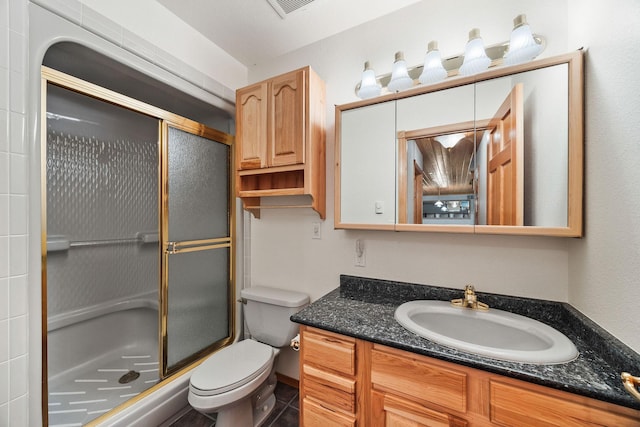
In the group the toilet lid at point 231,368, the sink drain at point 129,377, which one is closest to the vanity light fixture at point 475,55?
the toilet lid at point 231,368

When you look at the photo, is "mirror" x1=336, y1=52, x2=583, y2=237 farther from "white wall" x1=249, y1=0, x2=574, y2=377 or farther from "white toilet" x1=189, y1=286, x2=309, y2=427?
"white toilet" x1=189, y1=286, x2=309, y2=427

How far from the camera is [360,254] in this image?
5.07 ft

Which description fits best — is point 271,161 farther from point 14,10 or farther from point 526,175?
point 526,175

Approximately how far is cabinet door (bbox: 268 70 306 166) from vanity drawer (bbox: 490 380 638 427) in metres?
1.32

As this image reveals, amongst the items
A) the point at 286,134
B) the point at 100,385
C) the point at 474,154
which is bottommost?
the point at 100,385

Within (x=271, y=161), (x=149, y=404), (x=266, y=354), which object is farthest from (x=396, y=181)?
(x=149, y=404)

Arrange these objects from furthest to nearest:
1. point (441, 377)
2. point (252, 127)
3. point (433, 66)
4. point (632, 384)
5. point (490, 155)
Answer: point (252, 127)
point (433, 66)
point (490, 155)
point (441, 377)
point (632, 384)

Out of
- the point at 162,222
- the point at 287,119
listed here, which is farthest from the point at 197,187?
the point at 287,119

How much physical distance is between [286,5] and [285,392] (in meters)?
2.47

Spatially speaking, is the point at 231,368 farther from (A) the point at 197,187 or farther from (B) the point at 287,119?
(B) the point at 287,119

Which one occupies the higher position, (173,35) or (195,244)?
(173,35)

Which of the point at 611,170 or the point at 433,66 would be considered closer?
the point at 611,170

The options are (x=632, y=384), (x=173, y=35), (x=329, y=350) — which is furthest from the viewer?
(x=173, y=35)

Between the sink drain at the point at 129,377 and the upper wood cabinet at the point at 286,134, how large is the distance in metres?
1.45
